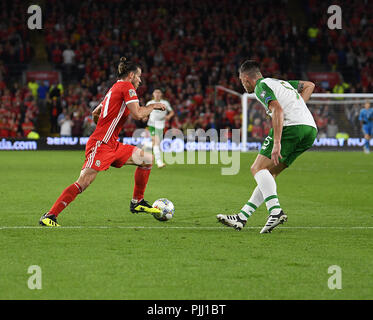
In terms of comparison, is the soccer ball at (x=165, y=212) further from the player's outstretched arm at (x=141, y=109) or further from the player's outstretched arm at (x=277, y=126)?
the player's outstretched arm at (x=277, y=126)

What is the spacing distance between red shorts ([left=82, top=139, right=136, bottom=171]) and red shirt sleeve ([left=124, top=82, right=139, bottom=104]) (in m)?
0.65

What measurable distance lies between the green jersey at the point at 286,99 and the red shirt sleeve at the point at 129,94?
148 cm

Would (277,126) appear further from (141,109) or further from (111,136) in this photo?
(111,136)

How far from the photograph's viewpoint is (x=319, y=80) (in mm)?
34469

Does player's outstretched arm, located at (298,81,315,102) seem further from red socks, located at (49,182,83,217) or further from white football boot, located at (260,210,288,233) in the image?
red socks, located at (49,182,83,217)

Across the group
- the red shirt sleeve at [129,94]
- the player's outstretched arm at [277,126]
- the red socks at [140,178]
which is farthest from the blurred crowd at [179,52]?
the player's outstretched arm at [277,126]

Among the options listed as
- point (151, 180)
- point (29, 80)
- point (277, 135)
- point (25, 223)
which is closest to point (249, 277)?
point (277, 135)

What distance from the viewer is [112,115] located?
886 centimetres

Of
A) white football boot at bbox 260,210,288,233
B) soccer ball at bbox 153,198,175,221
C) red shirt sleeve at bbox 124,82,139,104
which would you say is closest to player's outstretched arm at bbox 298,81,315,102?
white football boot at bbox 260,210,288,233

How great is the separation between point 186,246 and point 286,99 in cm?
212

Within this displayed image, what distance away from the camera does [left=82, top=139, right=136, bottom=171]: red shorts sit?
8.62 m

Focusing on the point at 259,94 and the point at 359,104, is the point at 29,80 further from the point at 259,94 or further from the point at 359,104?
the point at 259,94

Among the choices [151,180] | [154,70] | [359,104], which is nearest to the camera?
[151,180]
